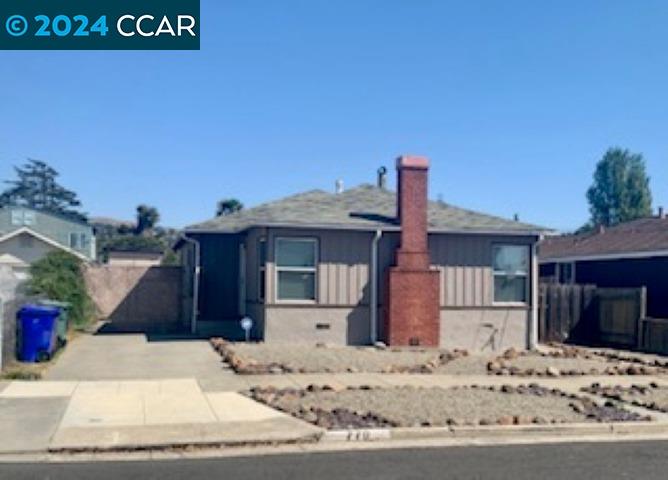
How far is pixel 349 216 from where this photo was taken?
21.2m

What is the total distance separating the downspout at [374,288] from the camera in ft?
67.6

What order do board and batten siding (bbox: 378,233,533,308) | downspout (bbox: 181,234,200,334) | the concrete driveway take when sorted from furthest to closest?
downspout (bbox: 181,234,200,334)
board and batten siding (bbox: 378,233,533,308)
the concrete driveway

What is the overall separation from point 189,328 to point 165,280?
255 centimetres

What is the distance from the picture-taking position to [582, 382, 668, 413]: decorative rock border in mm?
12117

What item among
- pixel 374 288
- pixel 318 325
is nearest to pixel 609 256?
pixel 374 288

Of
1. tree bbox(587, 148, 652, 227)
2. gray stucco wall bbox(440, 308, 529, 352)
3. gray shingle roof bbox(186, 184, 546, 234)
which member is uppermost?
tree bbox(587, 148, 652, 227)

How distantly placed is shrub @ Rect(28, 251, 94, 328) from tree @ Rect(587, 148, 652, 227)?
69390 mm

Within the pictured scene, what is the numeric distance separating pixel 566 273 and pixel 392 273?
1503 centimetres

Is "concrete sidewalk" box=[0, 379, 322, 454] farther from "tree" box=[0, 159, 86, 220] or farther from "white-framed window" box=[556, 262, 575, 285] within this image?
"tree" box=[0, 159, 86, 220]

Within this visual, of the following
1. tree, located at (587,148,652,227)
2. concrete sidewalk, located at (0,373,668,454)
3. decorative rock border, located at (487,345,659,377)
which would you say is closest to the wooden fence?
decorative rock border, located at (487,345,659,377)

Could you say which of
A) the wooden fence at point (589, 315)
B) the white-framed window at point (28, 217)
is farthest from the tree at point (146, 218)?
the wooden fence at point (589, 315)

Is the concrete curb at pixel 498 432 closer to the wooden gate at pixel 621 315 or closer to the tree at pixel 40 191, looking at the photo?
the wooden gate at pixel 621 315

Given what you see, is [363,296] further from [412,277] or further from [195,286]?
[195,286]

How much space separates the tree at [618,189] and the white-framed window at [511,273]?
65.3 metres
